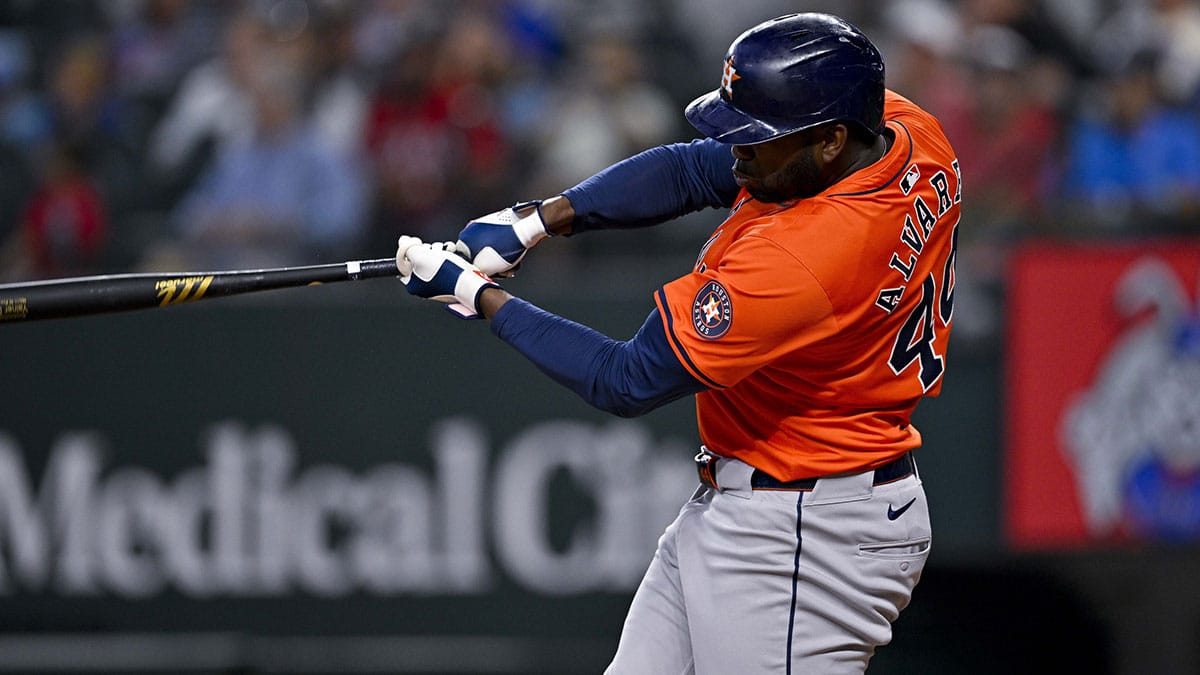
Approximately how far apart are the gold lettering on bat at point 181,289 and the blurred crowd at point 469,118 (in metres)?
2.38

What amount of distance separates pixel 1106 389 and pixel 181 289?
11.3 ft

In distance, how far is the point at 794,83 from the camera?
2.87 m

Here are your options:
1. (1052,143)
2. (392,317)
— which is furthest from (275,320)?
(1052,143)

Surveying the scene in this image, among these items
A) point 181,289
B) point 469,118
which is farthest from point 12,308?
point 469,118

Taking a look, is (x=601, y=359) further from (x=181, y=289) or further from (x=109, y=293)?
(x=109, y=293)

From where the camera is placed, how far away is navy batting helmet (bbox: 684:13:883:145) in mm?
2875

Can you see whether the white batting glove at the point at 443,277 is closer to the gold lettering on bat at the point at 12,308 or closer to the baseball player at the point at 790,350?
the baseball player at the point at 790,350

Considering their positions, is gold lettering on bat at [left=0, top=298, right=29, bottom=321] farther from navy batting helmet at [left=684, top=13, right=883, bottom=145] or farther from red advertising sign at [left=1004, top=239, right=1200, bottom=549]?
red advertising sign at [left=1004, top=239, right=1200, bottom=549]

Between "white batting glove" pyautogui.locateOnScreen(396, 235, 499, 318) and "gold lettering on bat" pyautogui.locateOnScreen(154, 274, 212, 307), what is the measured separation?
0.55 metres

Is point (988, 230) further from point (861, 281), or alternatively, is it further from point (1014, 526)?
point (861, 281)

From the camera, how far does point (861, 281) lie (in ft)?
9.43

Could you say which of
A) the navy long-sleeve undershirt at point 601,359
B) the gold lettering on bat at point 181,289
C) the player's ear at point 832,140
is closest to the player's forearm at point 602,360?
the navy long-sleeve undershirt at point 601,359

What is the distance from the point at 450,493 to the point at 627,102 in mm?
1953

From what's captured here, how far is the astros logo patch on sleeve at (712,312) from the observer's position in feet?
9.25
